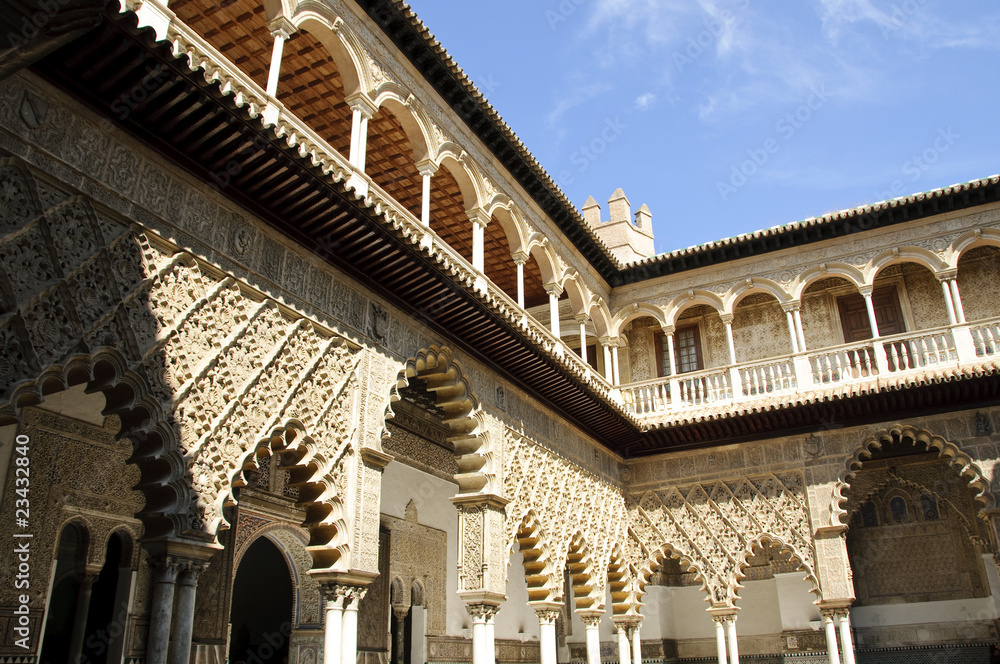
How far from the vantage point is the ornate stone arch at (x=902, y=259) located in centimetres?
1112

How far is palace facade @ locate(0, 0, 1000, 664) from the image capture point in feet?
15.5

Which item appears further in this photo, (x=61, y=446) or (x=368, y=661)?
(x=368, y=661)

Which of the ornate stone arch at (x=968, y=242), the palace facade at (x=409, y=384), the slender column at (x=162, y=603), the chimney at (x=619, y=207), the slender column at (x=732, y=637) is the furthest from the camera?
the chimney at (x=619, y=207)

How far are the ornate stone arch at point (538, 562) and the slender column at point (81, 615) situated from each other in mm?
4129

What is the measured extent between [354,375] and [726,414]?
5902mm

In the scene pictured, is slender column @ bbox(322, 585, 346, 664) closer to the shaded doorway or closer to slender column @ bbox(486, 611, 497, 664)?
slender column @ bbox(486, 611, 497, 664)

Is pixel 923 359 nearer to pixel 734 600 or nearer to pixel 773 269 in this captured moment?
pixel 773 269

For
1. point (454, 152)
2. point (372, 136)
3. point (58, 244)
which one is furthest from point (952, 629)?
point (58, 244)

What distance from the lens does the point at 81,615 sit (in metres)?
6.72

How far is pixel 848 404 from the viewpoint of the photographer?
1036cm

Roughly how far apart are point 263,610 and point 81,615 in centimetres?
281

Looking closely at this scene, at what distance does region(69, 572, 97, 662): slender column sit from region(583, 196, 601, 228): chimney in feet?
36.2

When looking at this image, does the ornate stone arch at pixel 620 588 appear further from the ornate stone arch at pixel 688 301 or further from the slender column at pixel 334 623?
the slender column at pixel 334 623

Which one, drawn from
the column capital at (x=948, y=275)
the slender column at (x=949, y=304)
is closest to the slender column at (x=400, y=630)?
the slender column at (x=949, y=304)
